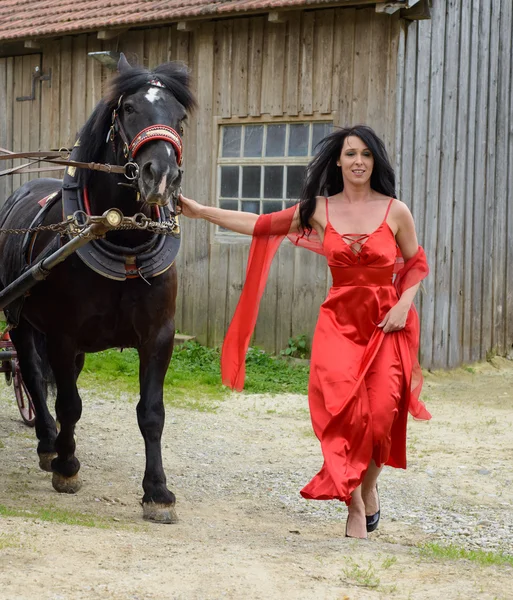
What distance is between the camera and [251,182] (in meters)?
10.6

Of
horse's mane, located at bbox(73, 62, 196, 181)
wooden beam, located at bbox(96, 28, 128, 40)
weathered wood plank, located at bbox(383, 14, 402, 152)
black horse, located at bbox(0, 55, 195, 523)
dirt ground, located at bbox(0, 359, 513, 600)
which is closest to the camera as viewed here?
dirt ground, located at bbox(0, 359, 513, 600)

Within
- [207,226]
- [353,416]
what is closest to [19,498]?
[353,416]

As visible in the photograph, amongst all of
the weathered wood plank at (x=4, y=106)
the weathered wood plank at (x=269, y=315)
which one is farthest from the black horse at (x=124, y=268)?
the weathered wood plank at (x=4, y=106)

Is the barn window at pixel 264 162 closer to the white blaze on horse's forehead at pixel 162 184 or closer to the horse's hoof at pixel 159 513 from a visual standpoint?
the horse's hoof at pixel 159 513

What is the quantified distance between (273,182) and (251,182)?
28 centimetres

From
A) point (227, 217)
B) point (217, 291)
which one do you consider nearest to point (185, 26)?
point (217, 291)

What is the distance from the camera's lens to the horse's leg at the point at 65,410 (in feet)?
16.8

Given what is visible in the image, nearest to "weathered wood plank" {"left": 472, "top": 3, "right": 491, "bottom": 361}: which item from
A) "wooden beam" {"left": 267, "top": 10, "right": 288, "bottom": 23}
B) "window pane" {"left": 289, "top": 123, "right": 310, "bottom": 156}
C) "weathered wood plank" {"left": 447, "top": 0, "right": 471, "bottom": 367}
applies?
"weathered wood plank" {"left": 447, "top": 0, "right": 471, "bottom": 367}

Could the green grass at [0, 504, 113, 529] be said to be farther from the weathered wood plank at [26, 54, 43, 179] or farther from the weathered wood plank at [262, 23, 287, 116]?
the weathered wood plank at [26, 54, 43, 179]

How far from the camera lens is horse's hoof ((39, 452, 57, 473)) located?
6.09 m

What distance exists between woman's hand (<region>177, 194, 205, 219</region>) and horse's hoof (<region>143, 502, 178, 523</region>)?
152 cm

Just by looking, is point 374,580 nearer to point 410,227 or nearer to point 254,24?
point 410,227

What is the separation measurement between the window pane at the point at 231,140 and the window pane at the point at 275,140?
0.38 metres

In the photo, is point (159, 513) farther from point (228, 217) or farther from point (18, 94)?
point (18, 94)
